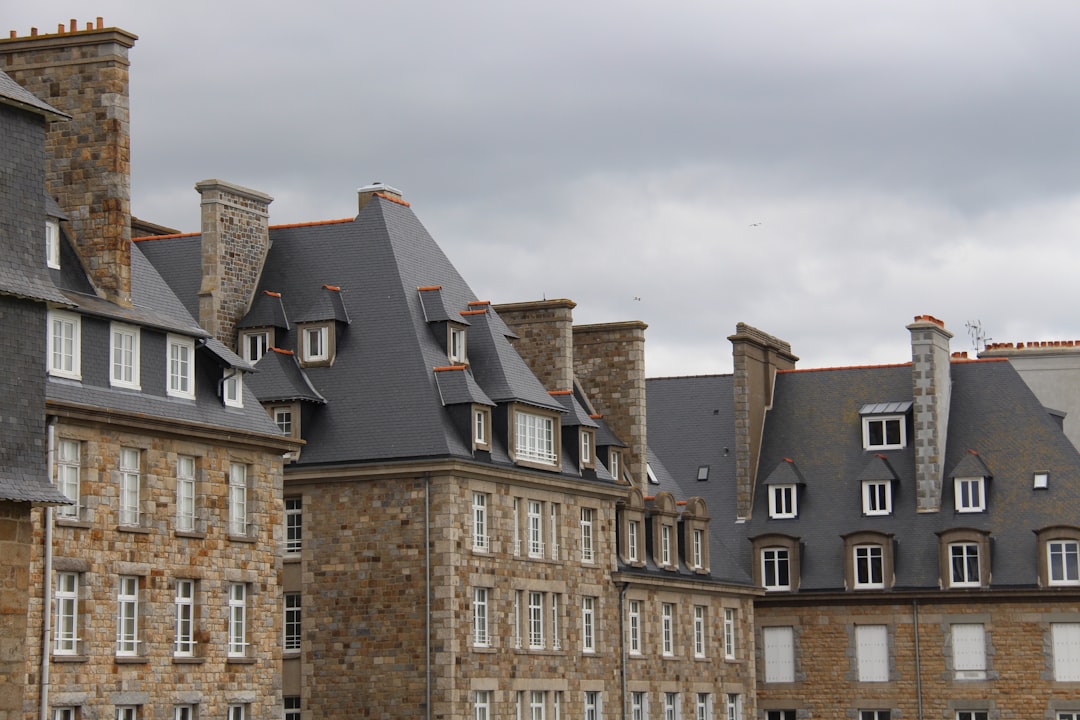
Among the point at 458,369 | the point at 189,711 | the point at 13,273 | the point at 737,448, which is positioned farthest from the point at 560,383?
the point at 13,273

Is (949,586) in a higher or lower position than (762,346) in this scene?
lower

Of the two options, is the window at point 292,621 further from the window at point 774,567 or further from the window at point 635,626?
the window at point 774,567

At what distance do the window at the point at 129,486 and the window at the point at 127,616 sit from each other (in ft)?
3.57

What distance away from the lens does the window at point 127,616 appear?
40.4 m

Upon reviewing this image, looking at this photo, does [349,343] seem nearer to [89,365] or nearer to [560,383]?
[560,383]

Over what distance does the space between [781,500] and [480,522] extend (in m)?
18.8

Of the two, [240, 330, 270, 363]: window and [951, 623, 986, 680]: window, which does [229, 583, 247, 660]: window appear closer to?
[240, 330, 270, 363]: window

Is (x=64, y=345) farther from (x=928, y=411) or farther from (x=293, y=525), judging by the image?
(x=928, y=411)

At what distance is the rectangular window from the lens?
50094mm

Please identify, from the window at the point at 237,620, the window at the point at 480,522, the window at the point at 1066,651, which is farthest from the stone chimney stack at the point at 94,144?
the window at the point at 1066,651

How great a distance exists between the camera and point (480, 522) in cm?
5078

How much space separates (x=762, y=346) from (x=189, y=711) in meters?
31.8

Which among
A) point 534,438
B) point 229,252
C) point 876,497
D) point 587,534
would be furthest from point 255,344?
point 876,497

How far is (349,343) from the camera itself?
170ft
